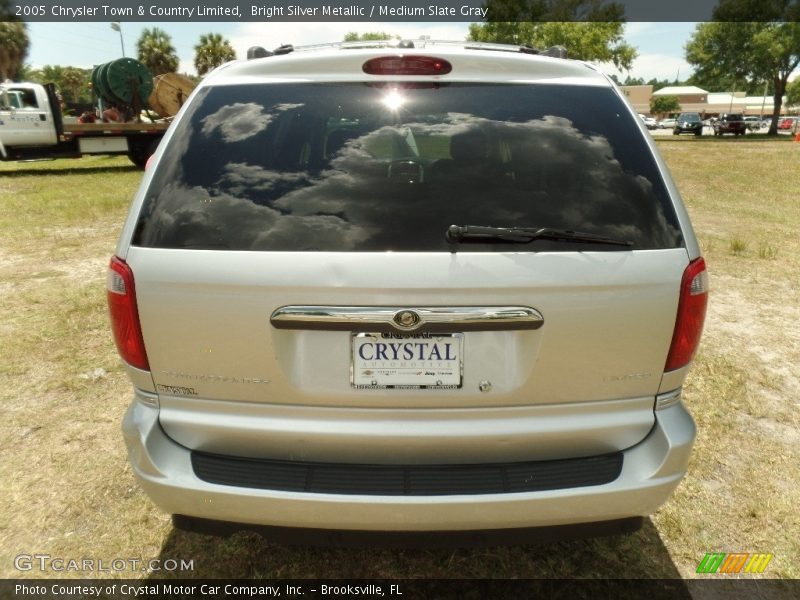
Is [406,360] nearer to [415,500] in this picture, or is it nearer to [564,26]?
[415,500]

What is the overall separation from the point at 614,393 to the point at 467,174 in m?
0.83

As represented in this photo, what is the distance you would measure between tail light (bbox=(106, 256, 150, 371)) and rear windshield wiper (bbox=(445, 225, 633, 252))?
994 mm

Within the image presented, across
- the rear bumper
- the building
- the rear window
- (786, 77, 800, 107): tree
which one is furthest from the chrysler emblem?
(786, 77, 800, 107): tree

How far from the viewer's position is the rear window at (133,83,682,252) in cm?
178

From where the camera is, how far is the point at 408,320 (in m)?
1.71

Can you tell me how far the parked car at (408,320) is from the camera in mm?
1733

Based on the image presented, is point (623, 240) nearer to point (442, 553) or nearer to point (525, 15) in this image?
point (442, 553)

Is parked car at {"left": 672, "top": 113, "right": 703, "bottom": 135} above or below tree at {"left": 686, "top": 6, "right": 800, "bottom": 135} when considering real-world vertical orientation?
below

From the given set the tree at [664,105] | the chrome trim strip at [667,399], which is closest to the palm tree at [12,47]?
the chrome trim strip at [667,399]

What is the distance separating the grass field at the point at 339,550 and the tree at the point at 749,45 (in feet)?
141

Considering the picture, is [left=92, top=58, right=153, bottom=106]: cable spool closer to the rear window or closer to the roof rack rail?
the roof rack rail

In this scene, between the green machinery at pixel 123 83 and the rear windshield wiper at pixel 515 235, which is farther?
the green machinery at pixel 123 83

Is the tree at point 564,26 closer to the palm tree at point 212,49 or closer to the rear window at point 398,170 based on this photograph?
the palm tree at point 212,49

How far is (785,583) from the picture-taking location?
2373 mm
